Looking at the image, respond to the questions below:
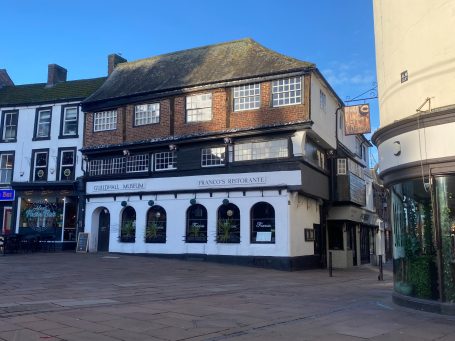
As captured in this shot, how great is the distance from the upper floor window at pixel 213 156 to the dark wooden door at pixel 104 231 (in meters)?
7.05

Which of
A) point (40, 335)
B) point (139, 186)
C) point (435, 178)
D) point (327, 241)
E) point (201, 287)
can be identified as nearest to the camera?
point (40, 335)

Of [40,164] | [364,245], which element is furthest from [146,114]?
[364,245]

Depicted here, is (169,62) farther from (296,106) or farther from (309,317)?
(309,317)

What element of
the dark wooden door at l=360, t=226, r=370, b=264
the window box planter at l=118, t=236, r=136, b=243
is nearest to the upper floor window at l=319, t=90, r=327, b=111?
the dark wooden door at l=360, t=226, r=370, b=264

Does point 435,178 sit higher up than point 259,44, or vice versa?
point 259,44

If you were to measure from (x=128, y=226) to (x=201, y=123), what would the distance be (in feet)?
23.0

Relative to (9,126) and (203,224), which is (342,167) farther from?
(9,126)

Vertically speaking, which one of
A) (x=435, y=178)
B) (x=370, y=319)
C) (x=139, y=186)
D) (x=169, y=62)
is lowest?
(x=370, y=319)

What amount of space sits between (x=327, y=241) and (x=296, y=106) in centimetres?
950

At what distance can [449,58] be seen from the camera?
9.32 metres

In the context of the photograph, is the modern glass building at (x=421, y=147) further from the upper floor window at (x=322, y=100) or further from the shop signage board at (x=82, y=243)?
the shop signage board at (x=82, y=243)

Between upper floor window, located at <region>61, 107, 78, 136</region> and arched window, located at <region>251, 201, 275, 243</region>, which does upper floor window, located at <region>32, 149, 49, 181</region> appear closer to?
upper floor window, located at <region>61, 107, 78, 136</region>

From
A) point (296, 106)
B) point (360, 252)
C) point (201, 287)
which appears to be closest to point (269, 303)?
point (201, 287)

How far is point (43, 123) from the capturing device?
2988cm
